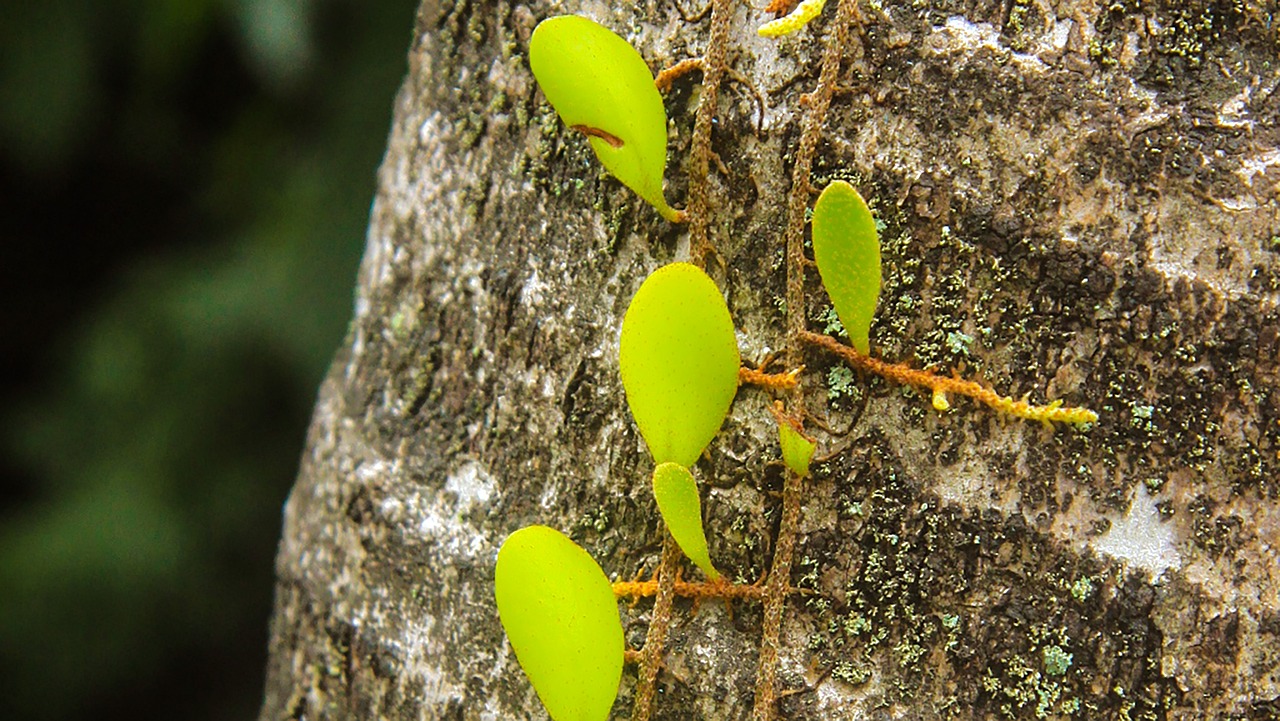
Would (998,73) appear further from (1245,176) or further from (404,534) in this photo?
(404,534)

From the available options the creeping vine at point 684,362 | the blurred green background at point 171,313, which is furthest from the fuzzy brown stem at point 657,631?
the blurred green background at point 171,313

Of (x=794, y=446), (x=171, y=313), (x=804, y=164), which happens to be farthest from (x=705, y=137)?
(x=171, y=313)

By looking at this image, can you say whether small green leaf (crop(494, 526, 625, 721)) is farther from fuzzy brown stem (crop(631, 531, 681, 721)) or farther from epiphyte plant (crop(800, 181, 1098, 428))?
epiphyte plant (crop(800, 181, 1098, 428))

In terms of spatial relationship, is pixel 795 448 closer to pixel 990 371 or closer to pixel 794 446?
pixel 794 446

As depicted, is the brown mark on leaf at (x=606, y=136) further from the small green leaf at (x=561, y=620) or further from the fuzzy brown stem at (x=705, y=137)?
the small green leaf at (x=561, y=620)

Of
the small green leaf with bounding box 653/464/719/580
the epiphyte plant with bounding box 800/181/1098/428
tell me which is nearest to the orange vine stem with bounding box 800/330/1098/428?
the epiphyte plant with bounding box 800/181/1098/428

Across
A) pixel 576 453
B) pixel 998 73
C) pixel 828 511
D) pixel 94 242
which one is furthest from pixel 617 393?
pixel 94 242
